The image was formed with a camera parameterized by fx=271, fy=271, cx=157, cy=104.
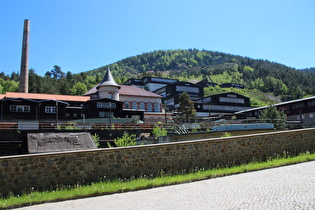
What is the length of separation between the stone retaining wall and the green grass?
411 millimetres

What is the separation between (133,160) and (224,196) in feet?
15.6

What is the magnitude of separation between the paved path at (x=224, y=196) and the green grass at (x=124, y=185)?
0.43m

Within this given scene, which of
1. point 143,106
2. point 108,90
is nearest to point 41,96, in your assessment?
point 108,90

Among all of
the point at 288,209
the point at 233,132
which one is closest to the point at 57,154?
the point at 288,209

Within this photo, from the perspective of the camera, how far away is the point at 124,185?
34.0ft

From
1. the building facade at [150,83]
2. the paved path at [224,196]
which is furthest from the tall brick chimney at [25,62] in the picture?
the building facade at [150,83]

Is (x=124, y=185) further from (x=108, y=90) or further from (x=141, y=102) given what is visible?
(x=141, y=102)

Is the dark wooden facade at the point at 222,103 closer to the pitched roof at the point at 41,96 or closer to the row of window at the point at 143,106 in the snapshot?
the row of window at the point at 143,106

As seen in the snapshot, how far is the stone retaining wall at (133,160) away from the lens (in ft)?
32.0

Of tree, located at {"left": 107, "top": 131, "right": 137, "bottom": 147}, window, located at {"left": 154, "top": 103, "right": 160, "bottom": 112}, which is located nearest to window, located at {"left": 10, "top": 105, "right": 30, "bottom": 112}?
tree, located at {"left": 107, "top": 131, "right": 137, "bottom": 147}

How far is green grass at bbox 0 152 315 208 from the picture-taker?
8.98 m

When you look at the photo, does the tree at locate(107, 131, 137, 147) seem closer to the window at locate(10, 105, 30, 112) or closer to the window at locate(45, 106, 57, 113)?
the window at locate(45, 106, 57, 113)

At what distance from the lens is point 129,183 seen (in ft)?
34.8

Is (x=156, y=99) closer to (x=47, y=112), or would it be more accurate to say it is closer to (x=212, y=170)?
(x=47, y=112)
